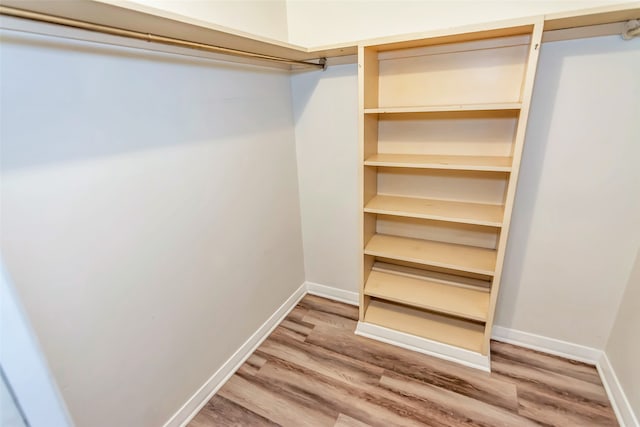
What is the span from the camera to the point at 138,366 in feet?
4.42

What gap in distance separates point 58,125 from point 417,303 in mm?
1966

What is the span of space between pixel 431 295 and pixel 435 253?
11.6 inches

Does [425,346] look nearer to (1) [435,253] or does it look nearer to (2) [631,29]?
(1) [435,253]

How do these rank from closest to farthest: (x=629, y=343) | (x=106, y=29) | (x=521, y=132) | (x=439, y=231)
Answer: (x=106, y=29) → (x=521, y=132) → (x=629, y=343) → (x=439, y=231)

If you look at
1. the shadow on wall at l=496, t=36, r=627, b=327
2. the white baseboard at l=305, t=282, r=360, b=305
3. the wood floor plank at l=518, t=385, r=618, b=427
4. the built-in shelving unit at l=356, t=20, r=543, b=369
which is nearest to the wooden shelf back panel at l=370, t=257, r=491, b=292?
the built-in shelving unit at l=356, t=20, r=543, b=369

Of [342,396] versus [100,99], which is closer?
[100,99]

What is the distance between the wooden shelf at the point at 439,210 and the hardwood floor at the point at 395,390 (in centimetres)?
93

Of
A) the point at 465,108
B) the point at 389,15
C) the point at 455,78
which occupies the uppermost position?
the point at 389,15

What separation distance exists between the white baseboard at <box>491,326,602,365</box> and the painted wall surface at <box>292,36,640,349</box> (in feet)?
0.14

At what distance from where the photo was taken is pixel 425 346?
1974 millimetres

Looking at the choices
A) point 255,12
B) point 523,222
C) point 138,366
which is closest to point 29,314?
point 138,366

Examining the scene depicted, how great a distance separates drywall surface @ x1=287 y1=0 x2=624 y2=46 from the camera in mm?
1531

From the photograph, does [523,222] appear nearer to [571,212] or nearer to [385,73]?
[571,212]

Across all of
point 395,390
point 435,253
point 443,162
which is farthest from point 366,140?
point 395,390
